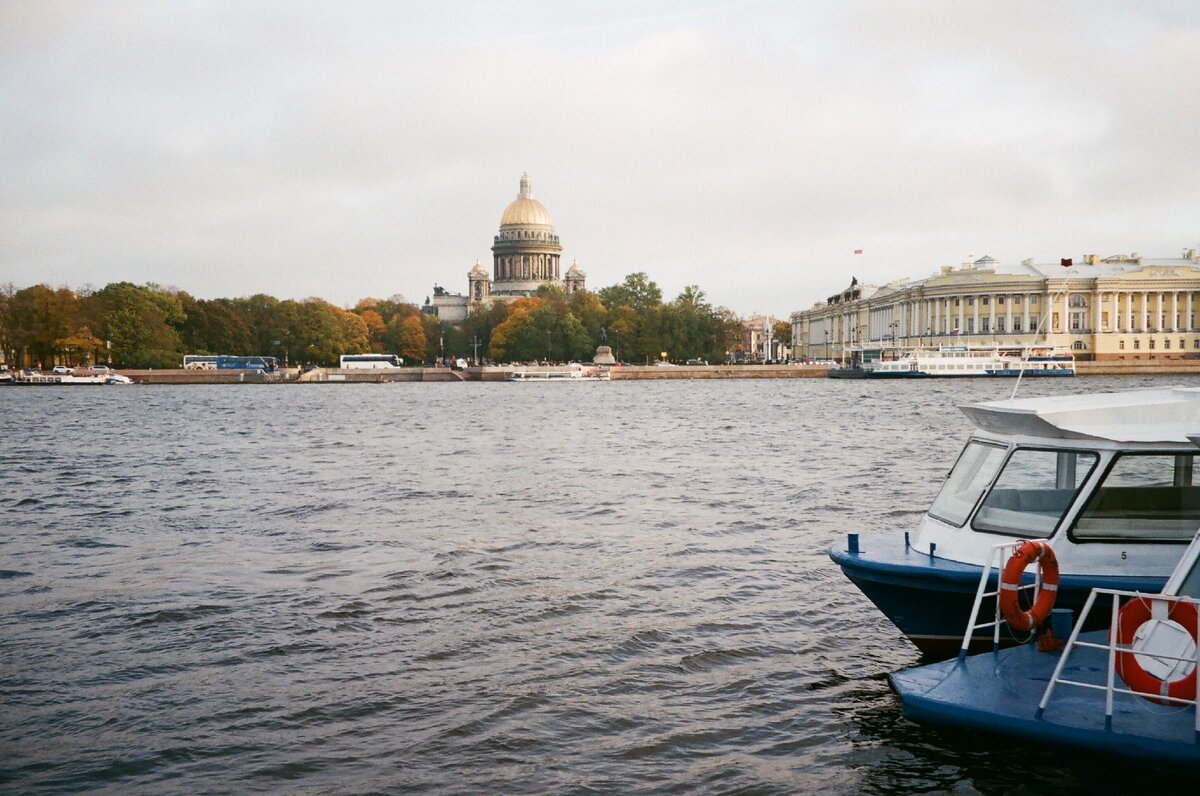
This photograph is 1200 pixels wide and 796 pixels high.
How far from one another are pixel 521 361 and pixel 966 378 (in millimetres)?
62321

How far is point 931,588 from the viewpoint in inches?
408

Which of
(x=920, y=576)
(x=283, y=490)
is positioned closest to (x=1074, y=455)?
(x=920, y=576)

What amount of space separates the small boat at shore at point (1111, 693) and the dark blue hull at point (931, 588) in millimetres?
1113

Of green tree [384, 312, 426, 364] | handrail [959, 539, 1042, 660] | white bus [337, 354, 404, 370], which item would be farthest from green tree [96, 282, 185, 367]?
handrail [959, 539, 1042, 660]

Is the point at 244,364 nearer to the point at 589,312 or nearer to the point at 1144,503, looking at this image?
the point at 589,312

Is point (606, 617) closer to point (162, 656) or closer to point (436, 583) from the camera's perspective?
point (436, 583)

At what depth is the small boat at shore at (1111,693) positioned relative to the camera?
24.2ft

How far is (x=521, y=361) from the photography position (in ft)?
545

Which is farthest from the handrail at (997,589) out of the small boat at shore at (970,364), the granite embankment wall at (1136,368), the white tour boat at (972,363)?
the granite embankment wall at (1136,368)

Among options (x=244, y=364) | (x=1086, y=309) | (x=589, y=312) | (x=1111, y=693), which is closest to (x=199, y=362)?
(x=244, y=364)

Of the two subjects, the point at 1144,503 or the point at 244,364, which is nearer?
the point at 1144,503

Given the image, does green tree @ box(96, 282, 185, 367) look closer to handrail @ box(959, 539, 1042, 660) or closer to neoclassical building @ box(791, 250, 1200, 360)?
neoclassical building @ box(791, 250, 1200, 360)

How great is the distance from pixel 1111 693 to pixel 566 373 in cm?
14162

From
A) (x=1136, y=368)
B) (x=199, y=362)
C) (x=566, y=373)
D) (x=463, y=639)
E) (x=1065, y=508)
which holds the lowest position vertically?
(x=463, y=639)
